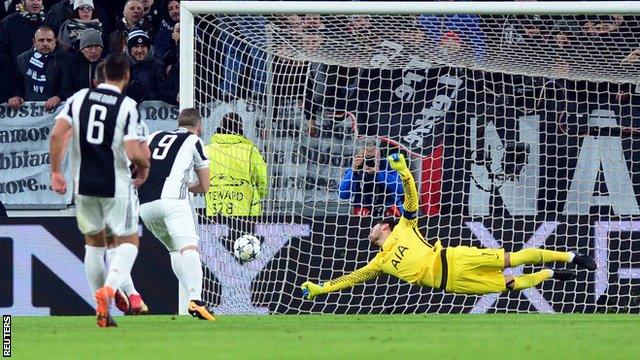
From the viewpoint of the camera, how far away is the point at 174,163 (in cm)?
1241

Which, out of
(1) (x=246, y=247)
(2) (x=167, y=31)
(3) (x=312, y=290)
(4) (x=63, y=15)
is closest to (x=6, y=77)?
(4) (x=63, y=15)

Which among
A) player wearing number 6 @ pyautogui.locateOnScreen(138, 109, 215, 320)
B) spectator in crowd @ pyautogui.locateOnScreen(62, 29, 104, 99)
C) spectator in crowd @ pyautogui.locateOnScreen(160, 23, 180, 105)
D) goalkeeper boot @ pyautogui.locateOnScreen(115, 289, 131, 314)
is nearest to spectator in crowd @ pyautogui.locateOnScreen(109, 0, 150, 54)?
spectator in crowd @ pyautogui.locateOnScreen(160, 23, 180, 105)

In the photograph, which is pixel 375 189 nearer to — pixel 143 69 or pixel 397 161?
pixel 397 161

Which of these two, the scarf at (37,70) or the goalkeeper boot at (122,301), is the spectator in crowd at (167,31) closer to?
the scarf at (37,70)

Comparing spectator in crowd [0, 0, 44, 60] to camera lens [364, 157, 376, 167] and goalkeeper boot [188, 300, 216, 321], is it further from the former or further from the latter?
goalkeeper boot [188, 300, 216, 321]

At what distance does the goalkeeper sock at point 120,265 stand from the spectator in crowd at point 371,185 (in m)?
4.24

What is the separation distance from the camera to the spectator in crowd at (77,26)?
54.3 feet

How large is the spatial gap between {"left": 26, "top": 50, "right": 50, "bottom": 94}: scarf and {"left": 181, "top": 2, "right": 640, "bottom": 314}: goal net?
2148 millimetres

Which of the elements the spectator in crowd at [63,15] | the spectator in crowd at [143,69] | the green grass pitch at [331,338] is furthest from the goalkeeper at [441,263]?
the spectator in crowd at [63,15]

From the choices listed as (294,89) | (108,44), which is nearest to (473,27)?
(294,89)

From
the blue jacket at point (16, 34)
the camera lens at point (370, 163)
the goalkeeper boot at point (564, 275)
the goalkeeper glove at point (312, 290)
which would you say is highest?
the blue jacket at point (16, 34)

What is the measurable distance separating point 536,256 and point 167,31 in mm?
5438

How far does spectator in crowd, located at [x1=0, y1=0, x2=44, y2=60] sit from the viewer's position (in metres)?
16.8

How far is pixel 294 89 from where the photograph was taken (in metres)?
14.9
